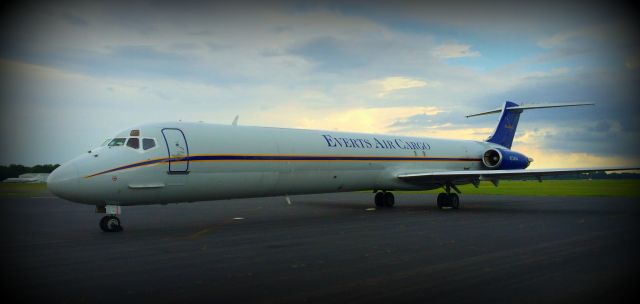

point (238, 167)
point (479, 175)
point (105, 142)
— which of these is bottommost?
point (479, 175)

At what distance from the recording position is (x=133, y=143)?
40.4 ft

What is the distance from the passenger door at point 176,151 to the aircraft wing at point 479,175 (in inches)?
382

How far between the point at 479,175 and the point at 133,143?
1257cm

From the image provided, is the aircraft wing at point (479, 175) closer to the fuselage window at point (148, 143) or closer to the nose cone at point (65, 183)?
the fuselage window at point (148, 143)

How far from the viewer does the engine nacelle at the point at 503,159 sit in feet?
78.7

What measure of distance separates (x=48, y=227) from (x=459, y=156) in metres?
17.9

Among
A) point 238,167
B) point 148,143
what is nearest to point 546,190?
point 238,167

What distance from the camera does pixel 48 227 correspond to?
13180mm

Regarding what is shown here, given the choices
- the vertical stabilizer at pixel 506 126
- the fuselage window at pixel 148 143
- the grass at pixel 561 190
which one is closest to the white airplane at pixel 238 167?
the fuselage window at pixel 148 143

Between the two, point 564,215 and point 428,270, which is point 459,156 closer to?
point 564,215

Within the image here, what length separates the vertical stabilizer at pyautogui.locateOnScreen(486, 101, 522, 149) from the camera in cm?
2697

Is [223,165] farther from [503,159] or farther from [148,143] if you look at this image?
[503,159]

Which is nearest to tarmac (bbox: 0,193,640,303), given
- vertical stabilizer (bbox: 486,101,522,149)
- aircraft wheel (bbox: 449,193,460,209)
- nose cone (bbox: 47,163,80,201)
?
nose cone (bbox: 47,163,80,201)

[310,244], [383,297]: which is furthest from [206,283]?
[310,244]
